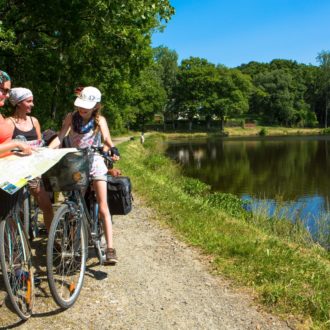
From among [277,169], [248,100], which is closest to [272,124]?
[248,100]

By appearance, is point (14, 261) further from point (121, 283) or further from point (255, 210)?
point (255, 210)

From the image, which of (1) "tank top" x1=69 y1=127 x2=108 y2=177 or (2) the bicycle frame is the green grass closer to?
(2) the bicycle frame

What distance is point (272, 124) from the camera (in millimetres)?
86500

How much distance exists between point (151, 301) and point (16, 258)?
136 centimetres

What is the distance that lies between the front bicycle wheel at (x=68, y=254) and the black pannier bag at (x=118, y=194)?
1.88 feet

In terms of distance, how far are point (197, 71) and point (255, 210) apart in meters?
72.5

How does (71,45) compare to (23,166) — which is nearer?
(23,166)

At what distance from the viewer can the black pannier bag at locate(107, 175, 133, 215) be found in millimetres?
4574

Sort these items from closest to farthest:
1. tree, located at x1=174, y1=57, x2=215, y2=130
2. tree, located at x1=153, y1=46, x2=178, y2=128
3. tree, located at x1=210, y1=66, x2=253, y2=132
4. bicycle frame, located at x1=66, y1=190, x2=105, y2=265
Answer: bicycle frame, located at x1=66, y1=190, x2=105, y2=265 < tree, located at x1=210, y1=66, x2=253, y2=132 < tree, located at x1=174, y1=57, x2=215, y2=130 < tree, located at x1=153, y1=46, x2=178, y2=128

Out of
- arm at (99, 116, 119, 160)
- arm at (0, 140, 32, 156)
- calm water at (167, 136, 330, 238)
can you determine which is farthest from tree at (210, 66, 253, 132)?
arm at (0, 140, 32, 156)

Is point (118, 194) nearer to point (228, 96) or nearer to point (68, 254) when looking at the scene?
point (68, 254)

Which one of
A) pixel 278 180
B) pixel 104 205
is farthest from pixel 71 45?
pixel 278 180

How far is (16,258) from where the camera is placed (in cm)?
351

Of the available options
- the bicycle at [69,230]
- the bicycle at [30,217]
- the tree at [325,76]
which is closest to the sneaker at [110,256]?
the bicycle at [69,230]
